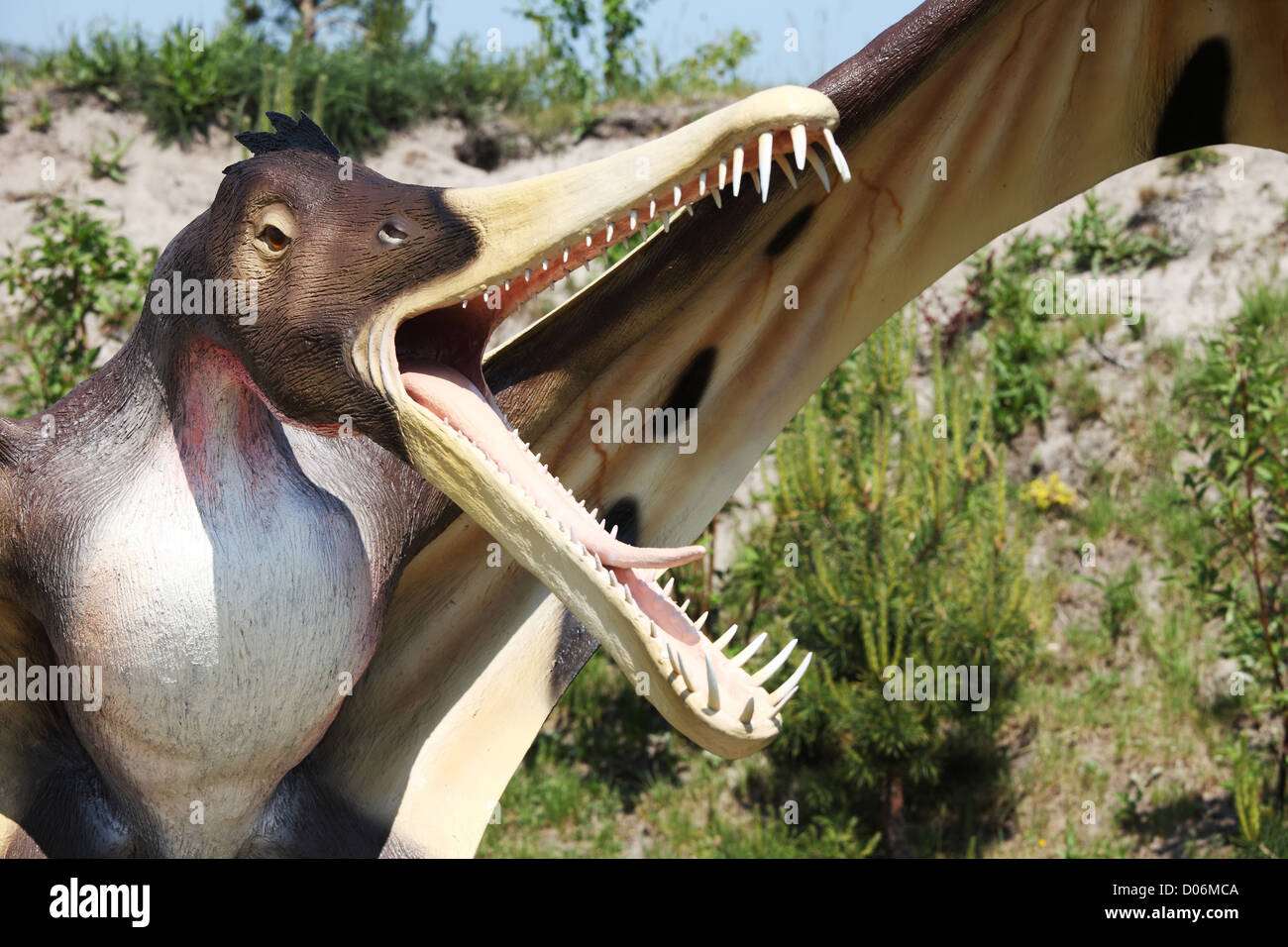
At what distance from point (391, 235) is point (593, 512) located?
42 centimetres

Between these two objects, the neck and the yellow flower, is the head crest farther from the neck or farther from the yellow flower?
the yellow flower

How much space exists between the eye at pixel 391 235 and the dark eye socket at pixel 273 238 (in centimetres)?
12

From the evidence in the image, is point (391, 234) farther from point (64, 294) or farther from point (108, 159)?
point (108, 159)

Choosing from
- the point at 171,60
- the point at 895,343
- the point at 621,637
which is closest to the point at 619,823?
the point at 895,343

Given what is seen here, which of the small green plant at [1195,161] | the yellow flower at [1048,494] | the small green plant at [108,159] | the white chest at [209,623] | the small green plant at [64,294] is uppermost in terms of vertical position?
the small green plant at [108,159]

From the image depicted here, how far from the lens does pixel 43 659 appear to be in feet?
5.90

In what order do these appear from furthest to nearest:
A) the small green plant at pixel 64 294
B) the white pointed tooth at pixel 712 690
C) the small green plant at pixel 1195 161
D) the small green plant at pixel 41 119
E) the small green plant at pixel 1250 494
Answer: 1. the small green plant at pixel 41 119
2. the small green plant at pixel 1195 161
3. the small green plant at pixel 64 294
4. the small green plant at pixel 1250 494
5. the white pointed tooth at pixel 712 690

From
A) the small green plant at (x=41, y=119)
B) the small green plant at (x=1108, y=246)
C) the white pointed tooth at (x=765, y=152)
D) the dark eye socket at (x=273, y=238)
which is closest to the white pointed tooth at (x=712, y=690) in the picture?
the white pointed tooth at (x=765, y=152)

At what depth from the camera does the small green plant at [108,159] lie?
5.43 meters

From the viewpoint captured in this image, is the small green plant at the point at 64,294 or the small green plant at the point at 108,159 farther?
the small green plant at the point at 108,159

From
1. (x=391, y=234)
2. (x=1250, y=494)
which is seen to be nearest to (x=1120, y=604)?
(x=1250, y=494)

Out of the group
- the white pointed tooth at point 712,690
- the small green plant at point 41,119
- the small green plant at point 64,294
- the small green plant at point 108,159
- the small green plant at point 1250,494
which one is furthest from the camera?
the small green plant at point 41,119

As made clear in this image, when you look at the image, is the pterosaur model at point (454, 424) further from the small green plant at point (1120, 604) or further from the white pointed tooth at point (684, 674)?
the small green plant at point (1120, 604)

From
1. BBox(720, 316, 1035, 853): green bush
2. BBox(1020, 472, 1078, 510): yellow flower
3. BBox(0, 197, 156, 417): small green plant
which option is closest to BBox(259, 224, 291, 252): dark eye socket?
BBox(720, 316, 1035, 853): green bush
